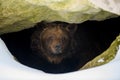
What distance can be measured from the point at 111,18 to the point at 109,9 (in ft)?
0.50

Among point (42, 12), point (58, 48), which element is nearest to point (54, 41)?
point (58, 48)

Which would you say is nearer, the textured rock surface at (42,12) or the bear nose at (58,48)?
the textured rock surface at (42,12)

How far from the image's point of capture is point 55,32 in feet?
4.58

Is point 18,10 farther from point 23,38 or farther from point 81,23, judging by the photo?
point 81,23

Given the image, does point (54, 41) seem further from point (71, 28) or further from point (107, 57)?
point (107, 57)

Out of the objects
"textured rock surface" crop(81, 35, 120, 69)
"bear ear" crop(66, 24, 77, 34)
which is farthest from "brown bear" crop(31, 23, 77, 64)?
"textured rock surface" crop(81, 35, 120, 69)

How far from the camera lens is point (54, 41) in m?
1.38

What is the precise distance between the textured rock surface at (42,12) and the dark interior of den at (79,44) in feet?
0.14

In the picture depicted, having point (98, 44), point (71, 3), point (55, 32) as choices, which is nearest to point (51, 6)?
point (71, 3)

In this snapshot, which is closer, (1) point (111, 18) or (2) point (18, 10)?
(2) point (18, 10)

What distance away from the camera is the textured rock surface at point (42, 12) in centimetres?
119

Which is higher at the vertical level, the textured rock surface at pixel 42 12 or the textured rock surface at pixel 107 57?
the textured rock surface at pixel 42 12

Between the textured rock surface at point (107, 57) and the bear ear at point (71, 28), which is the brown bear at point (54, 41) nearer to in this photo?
the bear ear at point (71, 28)

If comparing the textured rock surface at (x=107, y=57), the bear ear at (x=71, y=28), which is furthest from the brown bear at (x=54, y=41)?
the textured rock surface at (x=107, y=57)
